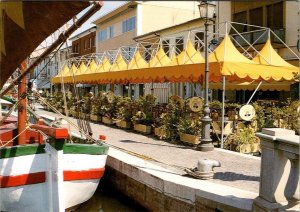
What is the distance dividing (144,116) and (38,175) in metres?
7.85

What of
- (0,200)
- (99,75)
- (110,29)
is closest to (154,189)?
(0,200)

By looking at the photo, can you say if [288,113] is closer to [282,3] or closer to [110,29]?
[282,3]

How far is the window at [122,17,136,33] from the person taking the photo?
32750mm

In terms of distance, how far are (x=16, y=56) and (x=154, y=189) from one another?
4.00m

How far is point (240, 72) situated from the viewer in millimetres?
11219

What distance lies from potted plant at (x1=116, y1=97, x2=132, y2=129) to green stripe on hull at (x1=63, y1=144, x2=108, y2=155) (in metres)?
7.73

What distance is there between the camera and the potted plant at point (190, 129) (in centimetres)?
1188

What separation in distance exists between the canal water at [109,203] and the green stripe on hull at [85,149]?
1547mm

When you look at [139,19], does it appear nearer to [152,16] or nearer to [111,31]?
[152,16]

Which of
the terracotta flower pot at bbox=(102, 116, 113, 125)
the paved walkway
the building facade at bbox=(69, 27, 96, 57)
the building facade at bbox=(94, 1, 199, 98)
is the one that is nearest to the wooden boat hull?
the paved walkway

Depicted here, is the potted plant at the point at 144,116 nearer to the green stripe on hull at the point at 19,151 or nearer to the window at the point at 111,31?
the green stripe on hull at the point at 19,151

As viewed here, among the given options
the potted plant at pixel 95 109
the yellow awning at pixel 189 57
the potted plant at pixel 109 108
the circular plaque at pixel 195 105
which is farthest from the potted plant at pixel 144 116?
the potted plant at pixel 95 109

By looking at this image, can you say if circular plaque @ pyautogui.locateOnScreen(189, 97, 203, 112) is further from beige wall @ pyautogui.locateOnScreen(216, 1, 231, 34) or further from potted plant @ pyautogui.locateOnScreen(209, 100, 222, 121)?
beige wall @ pyautogui.locateOnScreen(216, 1, 231, 34)

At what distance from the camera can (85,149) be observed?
27.9 feet
